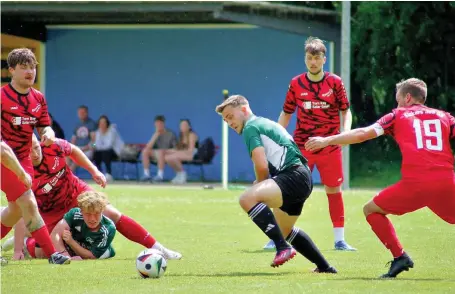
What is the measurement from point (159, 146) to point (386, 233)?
1723 cm

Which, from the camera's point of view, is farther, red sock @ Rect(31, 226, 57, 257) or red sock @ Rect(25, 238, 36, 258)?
red sock @ Rect(25, 238, 36, 258)

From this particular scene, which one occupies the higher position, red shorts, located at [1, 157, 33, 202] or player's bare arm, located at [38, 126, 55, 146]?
player's bare arm, located at [38, 126, 55, 146]

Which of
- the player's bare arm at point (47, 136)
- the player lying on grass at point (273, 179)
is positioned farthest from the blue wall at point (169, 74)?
the player lying on grass at point (273, 179)

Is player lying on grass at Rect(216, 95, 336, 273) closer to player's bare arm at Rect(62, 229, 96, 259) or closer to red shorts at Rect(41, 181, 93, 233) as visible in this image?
player's bare arm at Rect(62, 229, 96, 259)

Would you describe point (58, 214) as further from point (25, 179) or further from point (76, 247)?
point (25, 179)

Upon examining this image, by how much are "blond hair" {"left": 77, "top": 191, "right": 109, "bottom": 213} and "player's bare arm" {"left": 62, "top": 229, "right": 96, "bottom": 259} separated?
0.42 meters

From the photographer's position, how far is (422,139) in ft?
29.1

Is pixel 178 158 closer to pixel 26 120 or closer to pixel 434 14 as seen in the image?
pixel 434 14

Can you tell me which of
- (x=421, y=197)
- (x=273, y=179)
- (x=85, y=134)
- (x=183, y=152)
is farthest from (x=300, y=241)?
(x=85, y=134)

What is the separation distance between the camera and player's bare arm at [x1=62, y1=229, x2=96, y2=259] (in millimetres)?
10531

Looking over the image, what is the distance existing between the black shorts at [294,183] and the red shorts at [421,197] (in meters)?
0.62

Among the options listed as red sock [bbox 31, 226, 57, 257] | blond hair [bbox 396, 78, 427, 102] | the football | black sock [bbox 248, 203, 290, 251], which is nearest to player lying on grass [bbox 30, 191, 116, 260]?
red sock [bbox 31, 226, 57, 257]

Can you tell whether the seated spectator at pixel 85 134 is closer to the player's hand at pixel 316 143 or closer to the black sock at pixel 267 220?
the black sock at pixel 267 220

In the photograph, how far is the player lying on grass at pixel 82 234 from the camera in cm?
1045
